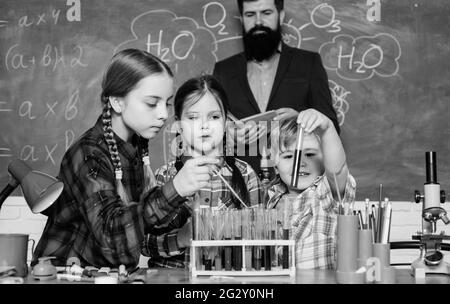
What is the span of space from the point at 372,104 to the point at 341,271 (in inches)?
53.6

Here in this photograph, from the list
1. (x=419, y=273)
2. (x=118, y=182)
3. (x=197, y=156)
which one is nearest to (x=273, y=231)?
(x=419, y=273)

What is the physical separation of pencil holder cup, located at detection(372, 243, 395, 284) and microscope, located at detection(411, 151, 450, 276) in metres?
0.17

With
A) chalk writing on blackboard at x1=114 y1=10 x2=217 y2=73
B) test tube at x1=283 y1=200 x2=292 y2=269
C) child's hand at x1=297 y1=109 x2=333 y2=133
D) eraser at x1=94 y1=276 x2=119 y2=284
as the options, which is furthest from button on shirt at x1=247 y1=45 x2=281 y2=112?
eraser at x1=94 y1=276 x2=119 y2=284

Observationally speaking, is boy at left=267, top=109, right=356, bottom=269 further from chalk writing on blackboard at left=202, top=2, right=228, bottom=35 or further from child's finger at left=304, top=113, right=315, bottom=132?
chalk writing on blackboard at left=202, top=2, right=228, bottom=35

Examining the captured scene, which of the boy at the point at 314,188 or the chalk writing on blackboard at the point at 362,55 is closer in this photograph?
the boy at the point at 314,188

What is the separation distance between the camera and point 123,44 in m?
2.53

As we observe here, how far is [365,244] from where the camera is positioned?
133 cm

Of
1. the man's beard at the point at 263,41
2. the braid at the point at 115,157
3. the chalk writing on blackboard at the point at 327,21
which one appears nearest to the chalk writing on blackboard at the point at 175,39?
the man's beard at the point at 263,41

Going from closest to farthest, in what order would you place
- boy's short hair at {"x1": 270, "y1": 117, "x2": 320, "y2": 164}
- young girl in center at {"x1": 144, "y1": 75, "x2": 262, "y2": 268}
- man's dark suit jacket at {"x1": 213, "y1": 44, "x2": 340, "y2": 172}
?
young girl in center at {"x1": 144, "y1": 75, "x2": 262, "y2": 268}, boy's short hair at {"x1": 270, "y1": 117, "x2": 320, "y2": 164}, man's dark suit jacket at {"x1": 213, "y1": 44, "x2": 340, "y2": 172}

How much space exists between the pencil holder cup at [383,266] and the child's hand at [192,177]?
0.40 meters

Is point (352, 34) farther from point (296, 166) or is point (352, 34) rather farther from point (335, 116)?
point (296, 166)

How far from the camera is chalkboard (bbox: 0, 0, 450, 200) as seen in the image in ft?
8.22

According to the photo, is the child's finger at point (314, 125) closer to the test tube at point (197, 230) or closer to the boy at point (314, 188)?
the boy at point (314, 188)

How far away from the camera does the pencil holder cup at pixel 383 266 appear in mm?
1255
